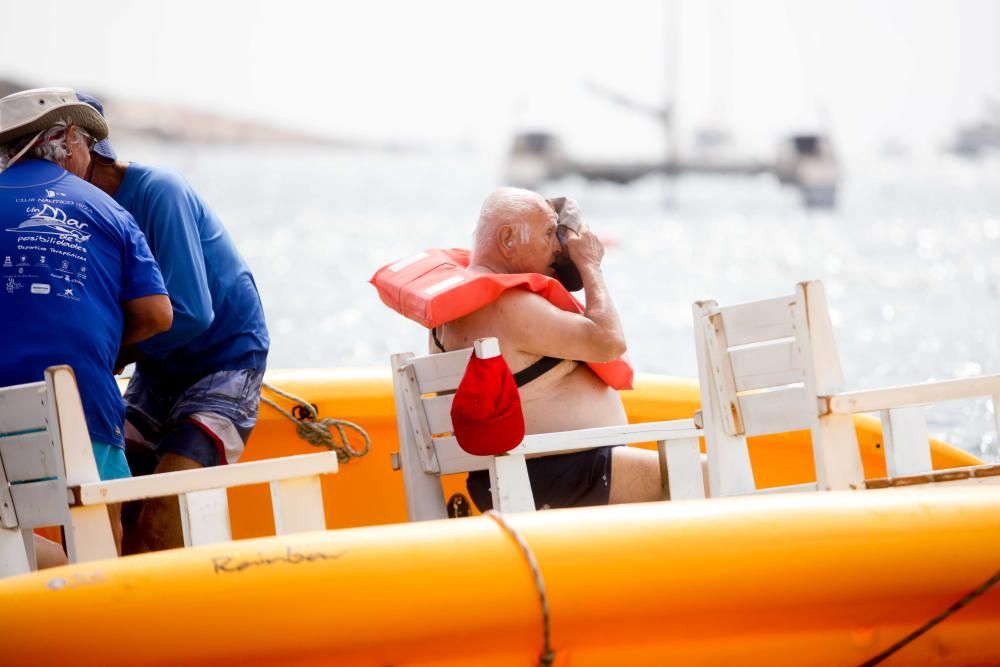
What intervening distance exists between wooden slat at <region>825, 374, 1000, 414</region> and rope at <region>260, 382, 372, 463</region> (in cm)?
162

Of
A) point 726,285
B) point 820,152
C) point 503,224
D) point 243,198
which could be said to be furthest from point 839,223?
point 503,224

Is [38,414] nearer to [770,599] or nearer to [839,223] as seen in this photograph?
[770,599]

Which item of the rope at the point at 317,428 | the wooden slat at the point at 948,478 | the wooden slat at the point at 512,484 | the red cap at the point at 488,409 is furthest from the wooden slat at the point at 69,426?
the wooden slat at the point at 948,478

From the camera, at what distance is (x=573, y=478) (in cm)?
340

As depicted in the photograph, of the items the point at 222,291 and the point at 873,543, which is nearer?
the point at 873,543

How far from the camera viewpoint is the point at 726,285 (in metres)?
24.5

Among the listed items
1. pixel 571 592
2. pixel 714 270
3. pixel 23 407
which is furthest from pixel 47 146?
pixel 714 270

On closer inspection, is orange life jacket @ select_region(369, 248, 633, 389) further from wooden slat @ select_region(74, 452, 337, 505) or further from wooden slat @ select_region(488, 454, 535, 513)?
wooden slat @ select_region(74, 452, 337, 505)

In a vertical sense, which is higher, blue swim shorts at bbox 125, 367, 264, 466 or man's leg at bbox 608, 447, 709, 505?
blue swim shorts at bbox 125, 367, 264, 466

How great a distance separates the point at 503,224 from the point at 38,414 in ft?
4.11

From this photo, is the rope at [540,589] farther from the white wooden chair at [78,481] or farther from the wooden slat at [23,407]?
the wooden slat at [23,407]

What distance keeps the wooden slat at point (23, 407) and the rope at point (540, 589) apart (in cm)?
95

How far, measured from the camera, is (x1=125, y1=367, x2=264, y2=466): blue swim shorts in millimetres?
3430

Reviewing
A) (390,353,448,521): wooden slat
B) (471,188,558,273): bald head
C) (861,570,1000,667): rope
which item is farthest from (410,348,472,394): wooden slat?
(861,570,1000,667): rope
